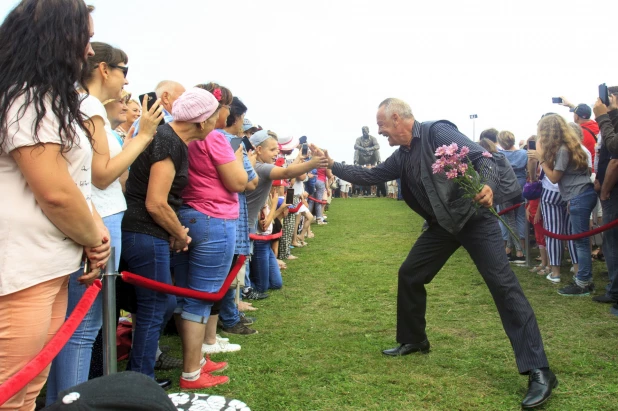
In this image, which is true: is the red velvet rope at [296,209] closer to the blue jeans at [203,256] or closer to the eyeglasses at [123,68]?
the blue jeans at [203,256]

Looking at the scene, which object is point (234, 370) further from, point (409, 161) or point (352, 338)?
point (409, 161)

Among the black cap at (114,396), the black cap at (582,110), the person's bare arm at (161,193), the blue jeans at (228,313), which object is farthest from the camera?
the black cap at (582,110)

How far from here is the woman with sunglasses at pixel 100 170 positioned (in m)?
2.84

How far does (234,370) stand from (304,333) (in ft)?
3.90

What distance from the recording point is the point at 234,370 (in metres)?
4.57

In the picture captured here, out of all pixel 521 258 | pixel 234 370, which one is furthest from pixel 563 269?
pixel 234 370

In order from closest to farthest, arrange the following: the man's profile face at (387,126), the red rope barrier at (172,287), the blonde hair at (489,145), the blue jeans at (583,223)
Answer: the red rope barrier at (172,287) < the man's profile face at (387,126) < the blue jeans at (583,223) < the blonde hair at (489,145)

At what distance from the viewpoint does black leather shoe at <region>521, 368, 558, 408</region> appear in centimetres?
376

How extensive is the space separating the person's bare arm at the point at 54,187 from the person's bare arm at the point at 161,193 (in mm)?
1325

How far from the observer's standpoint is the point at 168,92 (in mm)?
4781

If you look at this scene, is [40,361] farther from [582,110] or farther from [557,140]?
[582,110]

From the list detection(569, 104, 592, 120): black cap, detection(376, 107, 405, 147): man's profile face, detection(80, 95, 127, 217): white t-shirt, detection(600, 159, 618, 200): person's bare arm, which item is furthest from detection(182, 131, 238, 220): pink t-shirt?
detection(569, 104, 592, 120): black cap

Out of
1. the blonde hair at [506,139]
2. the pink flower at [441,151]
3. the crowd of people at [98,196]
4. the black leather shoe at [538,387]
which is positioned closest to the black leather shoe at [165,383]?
the crowd of people at [98,196]

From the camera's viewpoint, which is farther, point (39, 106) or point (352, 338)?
point (352, 338)
